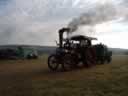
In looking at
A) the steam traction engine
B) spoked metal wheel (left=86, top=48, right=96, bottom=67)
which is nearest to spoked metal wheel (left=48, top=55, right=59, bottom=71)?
the steam traction engine

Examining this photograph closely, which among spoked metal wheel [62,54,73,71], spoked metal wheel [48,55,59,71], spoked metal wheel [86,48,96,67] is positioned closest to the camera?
spoked metal wheel [62,54,73,71]

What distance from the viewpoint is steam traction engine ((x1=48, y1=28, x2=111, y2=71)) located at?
606 inches

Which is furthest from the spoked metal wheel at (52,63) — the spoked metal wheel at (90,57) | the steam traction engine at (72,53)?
the spoked metal wheel at (90,57)

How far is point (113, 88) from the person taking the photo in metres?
8.33

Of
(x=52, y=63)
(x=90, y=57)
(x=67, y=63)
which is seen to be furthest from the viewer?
(x=90, y=57)

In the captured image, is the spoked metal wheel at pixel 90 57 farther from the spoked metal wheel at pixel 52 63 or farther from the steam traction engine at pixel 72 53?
the spoked metal wheel at pixel 52 63

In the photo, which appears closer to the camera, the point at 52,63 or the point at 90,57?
the point at 52,63

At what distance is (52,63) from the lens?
1588 centimetres

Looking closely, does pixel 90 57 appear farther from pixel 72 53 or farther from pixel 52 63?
pixel 52 63

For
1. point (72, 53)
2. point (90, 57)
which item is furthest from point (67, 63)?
point (90, 57)

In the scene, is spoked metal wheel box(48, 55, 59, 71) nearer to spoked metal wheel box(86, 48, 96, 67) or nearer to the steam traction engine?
the steam traction engine

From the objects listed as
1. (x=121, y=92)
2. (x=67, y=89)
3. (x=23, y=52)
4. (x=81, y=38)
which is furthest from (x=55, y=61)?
(x=23, y=52)

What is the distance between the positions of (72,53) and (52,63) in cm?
181

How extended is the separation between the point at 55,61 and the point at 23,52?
711 inches
